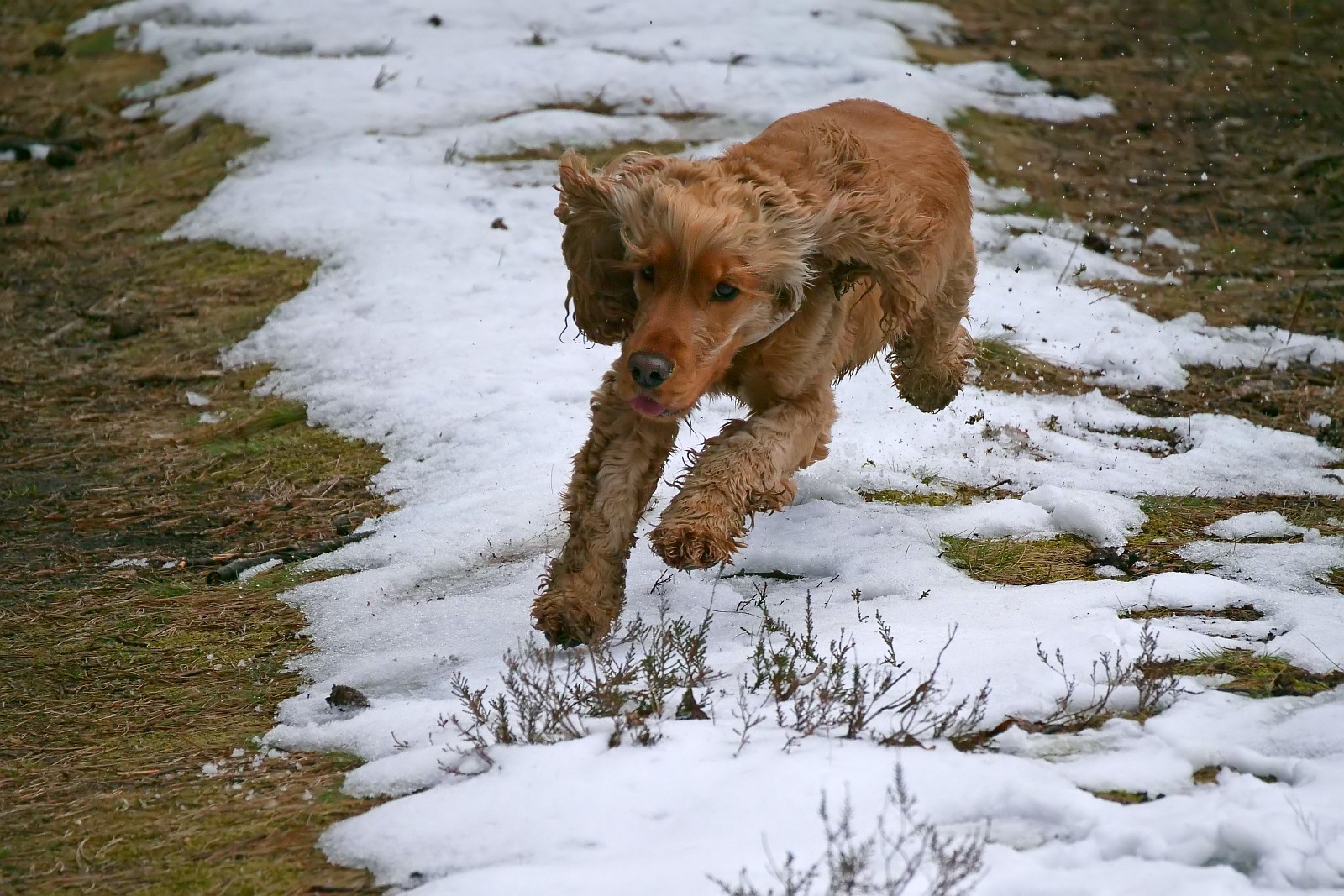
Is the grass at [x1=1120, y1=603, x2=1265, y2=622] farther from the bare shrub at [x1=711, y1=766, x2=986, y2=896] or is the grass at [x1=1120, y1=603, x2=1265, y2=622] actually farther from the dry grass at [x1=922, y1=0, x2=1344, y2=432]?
the dry grass at [x1=922, y1=0, x2=1344, y2=432]

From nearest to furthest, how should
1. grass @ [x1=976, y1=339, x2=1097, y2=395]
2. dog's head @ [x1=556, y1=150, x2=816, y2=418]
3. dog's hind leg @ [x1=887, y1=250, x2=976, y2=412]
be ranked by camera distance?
dog's head @ [x1=556, y1=150, x2=816, y2=418] < dog's hind leg @ [x1=887, y1=250, x2=976, y2=412] < grass @ [x1=976, y1=339, x2=1097, y2=395]

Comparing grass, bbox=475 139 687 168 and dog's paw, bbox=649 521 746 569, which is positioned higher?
grass, bbox=475 139 687 168

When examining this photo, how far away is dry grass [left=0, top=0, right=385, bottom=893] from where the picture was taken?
307 centimetres

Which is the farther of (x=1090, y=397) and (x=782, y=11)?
(x=782, y=11)

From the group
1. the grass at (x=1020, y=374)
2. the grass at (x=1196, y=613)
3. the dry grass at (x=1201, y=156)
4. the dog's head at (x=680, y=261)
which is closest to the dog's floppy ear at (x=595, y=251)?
the dog's head at (x=680, y=261)

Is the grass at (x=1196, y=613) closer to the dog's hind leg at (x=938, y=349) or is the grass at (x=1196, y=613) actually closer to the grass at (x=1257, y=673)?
the grass at (x=1257, y=673)

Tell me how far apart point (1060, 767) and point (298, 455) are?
4.01 metres

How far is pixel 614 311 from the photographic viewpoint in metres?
4.55

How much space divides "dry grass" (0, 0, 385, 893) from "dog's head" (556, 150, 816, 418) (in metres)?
1.49

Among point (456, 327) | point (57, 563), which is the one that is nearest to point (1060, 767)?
point (57, 563)

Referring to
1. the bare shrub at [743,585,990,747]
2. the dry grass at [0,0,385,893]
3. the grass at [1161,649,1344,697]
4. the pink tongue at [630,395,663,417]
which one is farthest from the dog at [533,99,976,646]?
the grass at [1161,649,1344,697]

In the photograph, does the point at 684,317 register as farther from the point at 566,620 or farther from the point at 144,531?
the point at 144,531

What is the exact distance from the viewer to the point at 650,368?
12.5 ft

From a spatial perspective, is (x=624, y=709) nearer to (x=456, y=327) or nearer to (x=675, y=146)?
(x=456, y=327)
